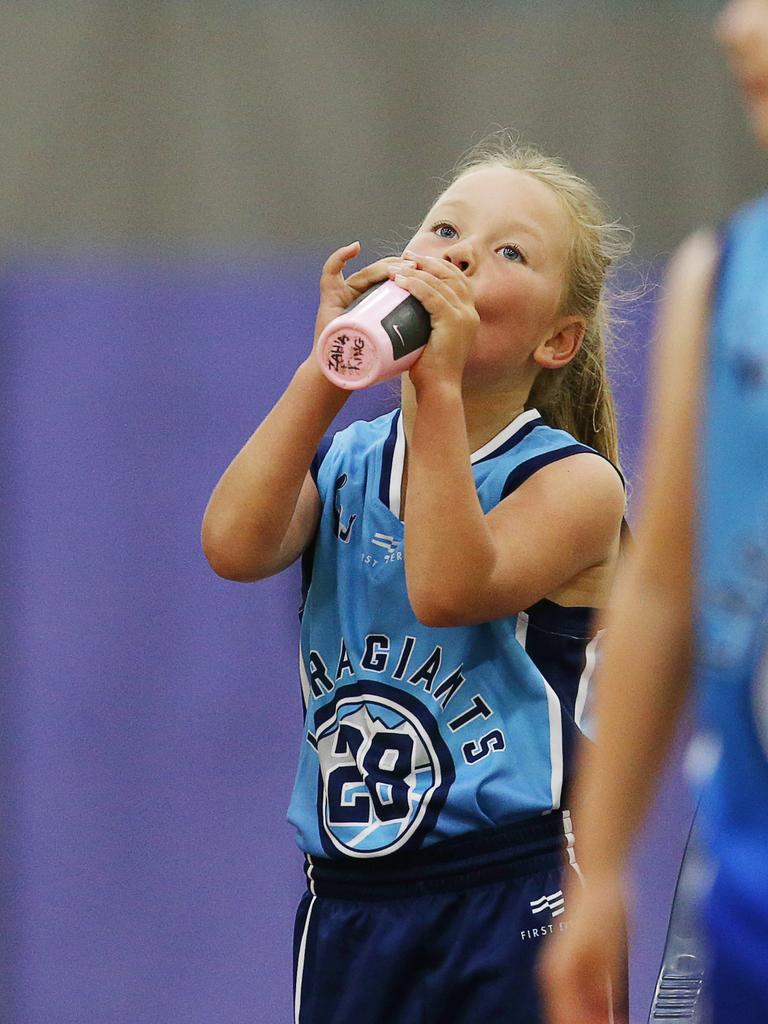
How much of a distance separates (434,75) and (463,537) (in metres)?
2.22

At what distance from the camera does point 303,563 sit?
4.68ft

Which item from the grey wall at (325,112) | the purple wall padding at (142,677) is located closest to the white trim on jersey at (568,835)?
the purple wall padding at (142,677)

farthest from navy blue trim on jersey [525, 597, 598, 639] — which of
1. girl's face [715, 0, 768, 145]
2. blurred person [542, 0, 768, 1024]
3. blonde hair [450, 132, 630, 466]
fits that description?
girl's face [715, 0, 768, 145]

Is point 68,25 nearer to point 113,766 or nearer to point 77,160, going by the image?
point 77,160

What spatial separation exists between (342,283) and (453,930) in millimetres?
569

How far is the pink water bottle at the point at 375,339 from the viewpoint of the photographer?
3.89 feet

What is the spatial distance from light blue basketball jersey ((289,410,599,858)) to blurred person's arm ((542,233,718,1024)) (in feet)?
1.39

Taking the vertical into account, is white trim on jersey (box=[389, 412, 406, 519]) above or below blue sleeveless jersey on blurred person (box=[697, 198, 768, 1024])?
above

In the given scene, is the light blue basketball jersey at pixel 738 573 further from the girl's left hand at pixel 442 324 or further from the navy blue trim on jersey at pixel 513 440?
the navy blue trim on jersey at pixel 513 440

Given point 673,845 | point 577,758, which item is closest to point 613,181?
point 673,845

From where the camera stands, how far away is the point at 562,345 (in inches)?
56.4

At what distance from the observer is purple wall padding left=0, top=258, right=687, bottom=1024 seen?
2381 millimetres

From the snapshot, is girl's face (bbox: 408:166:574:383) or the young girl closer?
the young girl

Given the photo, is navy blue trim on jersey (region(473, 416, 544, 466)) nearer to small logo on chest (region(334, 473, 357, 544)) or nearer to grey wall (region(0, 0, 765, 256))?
small logo on chest (region(334, 473, 357, 544))
